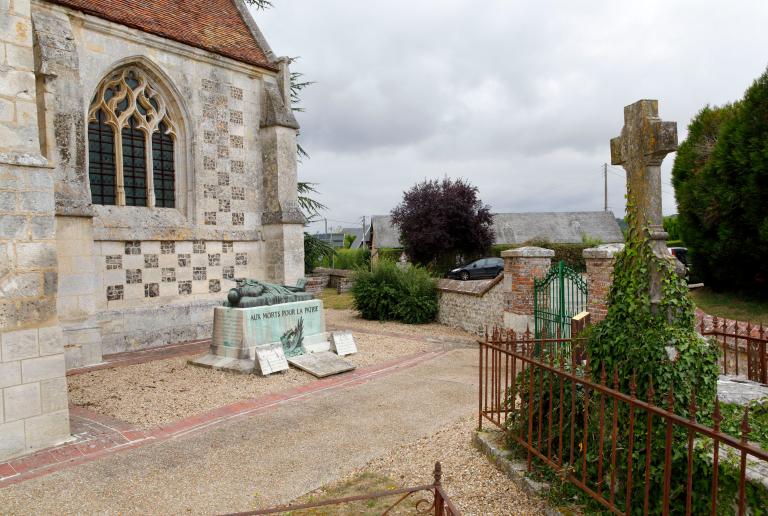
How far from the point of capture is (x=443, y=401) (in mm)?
6395

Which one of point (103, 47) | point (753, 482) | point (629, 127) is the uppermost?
point (103, 47)

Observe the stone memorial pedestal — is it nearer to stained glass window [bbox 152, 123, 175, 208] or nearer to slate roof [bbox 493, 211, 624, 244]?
stained glass window [bbox 152, 123, 175, 208]

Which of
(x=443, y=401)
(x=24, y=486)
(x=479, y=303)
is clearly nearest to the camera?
(x=24, y=486)

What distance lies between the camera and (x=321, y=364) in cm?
800

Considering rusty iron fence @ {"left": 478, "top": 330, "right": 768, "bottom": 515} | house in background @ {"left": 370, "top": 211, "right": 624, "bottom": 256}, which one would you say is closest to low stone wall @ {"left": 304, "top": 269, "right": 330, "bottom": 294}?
house in background @ {"left": 370, "top": 211, "right": 624, "bottom": 256}

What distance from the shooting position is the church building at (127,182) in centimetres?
479

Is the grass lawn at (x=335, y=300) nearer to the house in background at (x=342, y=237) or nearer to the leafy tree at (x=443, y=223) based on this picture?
the leafy tree at (x=443, y=223)

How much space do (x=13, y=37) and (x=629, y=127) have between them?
18.5 feet

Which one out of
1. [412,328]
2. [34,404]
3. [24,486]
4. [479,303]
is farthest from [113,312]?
[479,303]

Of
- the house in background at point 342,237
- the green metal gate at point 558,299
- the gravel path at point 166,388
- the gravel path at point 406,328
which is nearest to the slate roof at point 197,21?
the gravel path at point 166,388

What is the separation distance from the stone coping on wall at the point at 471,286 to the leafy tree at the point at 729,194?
546cm

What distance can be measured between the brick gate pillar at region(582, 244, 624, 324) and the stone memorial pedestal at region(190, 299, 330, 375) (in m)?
4.64

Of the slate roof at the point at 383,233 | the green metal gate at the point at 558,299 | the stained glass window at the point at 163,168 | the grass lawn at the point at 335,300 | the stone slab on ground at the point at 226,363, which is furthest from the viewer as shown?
the slate roof at the point at 383,233

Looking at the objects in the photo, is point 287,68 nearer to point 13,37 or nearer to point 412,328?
point 412,328
